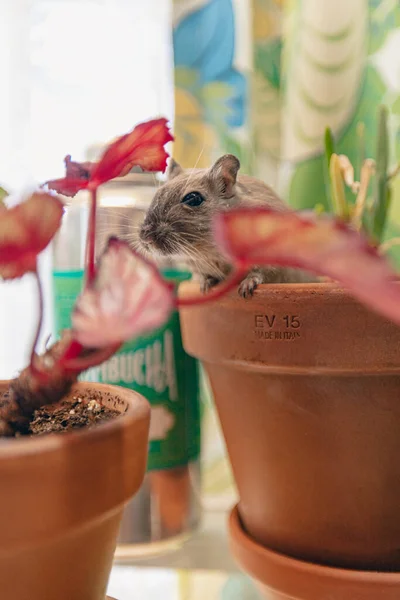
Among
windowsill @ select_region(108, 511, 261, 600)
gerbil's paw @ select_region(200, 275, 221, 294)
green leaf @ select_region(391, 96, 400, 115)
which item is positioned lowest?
windowsill @ select_region(108, 511, 261, 600)

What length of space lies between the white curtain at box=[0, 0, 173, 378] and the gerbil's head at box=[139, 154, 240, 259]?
37cm

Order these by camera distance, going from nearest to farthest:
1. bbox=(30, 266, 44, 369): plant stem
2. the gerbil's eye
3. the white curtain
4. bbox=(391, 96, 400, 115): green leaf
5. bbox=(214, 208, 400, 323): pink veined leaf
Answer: bbox=(214, 208, 400, 323): pink veined leaf → bbox=(30, 266, 44, 369): plant stem → the gerbil's eye → bbox=(391, 96, 400, 115): green leaf → the white curtain

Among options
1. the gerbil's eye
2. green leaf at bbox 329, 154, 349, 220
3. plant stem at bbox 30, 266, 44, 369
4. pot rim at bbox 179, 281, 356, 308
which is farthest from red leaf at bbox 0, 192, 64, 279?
green leaf at bbox 329, 154, 349, 220

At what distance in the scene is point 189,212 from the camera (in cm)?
56

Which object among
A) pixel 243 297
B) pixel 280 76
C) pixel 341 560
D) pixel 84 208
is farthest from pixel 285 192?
pixel 341 560

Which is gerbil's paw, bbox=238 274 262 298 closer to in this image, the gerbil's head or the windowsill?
the gerbil's head

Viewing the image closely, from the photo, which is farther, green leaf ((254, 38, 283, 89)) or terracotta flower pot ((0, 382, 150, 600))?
green leaf ((254, 38, 283, 89))

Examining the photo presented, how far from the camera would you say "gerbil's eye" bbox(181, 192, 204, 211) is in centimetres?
57

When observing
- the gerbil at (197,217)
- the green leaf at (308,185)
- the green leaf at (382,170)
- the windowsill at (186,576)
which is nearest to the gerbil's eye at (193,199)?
the gerbil at (197,217)

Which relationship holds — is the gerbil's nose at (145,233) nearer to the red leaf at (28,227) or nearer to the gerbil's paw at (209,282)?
the gerbil's paw at (209,282)

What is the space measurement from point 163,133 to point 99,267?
14 cm

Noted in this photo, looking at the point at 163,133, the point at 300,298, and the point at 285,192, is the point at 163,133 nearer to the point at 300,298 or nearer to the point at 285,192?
the point at 300,298

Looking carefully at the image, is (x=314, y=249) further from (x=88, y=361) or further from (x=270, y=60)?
(x=270, y=60)

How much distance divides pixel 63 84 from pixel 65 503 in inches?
30.4
